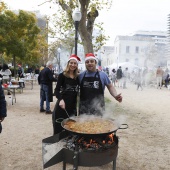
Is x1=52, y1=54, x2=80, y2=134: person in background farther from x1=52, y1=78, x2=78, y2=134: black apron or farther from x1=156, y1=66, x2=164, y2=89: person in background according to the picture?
x1=156, y1=66, x2=164, y2=89: person in background

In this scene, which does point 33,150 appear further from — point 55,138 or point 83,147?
point 83,147

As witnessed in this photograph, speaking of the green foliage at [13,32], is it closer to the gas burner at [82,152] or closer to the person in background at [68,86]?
the person in background at [68,86]

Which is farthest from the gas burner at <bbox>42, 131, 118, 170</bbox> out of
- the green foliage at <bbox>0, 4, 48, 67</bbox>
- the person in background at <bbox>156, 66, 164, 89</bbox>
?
the person in background at <bbox>156, 66, 164, 89</bbox>

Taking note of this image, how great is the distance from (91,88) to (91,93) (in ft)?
0.27

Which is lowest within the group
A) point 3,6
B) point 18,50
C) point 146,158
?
point 146,158

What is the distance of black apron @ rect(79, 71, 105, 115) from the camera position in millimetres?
3482

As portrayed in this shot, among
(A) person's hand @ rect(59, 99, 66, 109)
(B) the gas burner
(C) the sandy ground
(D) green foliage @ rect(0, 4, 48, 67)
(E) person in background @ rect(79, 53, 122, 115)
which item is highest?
(D) green foliage @ rect(0, 4, 48, 67)

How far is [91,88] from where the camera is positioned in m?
3.47

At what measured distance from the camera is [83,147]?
110 inches

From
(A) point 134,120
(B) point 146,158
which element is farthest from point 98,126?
(A) point 134,120

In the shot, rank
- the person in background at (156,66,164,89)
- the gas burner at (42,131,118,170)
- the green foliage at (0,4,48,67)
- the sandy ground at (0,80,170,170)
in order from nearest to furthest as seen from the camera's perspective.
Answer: the gas burner at (42,131,118,170) < the sandy ground at (0,80,170,170) < the green foliage at (0,4,48,67) < the person in background at (156,66,164,89)

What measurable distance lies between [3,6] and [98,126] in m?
16.5

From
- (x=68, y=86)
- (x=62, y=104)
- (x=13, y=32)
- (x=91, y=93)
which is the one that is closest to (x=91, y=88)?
(x=91, y=93)

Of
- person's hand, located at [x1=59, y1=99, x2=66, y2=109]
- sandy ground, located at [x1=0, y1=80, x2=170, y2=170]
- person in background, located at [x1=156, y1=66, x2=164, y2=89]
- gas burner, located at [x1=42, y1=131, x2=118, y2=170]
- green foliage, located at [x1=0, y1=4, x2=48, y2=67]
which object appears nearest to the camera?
gas burner, located at [x1=42, y1=131, x2=118, y2=170]
